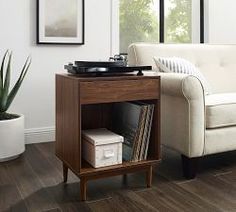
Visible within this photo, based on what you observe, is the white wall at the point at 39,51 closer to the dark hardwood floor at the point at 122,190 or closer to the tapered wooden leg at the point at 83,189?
the dark hardwood floor at the point at 122,190

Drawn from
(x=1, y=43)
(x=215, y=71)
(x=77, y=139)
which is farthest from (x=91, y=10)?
(x=77, y=139)

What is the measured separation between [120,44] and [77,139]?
1.83m

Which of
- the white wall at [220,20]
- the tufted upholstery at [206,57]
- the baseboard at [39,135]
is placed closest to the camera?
the tufted upholstery at [206,57]

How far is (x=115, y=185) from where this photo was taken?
1.90 metres

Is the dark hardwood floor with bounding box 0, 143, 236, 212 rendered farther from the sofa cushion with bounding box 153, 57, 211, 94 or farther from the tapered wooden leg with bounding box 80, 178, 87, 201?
the sofa cushion with bounding box 153, 57, 211, 94

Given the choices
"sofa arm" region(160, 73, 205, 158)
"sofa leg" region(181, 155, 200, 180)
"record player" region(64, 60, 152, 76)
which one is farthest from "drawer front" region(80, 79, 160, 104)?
"sofa leg" region(181, 155, 200, 180)

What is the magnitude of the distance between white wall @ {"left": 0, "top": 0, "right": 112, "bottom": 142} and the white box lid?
1101 millimetres

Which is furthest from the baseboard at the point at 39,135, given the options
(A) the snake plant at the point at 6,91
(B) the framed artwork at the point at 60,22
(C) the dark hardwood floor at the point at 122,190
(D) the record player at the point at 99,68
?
(D) the record player at the point at 99,68

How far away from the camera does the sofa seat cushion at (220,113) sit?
1943 mm

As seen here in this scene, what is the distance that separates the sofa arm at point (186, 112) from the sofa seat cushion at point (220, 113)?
53 millimetres

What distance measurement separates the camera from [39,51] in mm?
2754

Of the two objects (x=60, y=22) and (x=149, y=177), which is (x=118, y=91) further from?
(x=60, y=22)

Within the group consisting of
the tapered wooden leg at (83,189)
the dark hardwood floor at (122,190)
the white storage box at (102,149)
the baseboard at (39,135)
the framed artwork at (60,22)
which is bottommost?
the dark hardwood floor at (122,190)

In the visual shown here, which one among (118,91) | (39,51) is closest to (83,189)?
(118,91)
